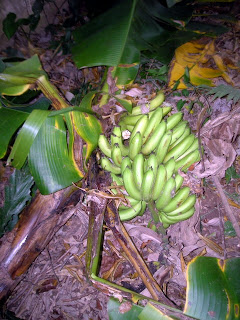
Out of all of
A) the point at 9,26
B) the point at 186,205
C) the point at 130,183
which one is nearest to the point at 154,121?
the point at 130,183

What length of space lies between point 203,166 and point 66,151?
0.87 metres

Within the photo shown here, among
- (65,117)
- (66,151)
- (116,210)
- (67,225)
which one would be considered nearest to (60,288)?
(67,225)

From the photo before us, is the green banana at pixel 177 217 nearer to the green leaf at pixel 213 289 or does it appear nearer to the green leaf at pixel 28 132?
the green leaf at pixel 213 289

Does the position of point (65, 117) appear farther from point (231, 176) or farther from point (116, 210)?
point (231, 176)

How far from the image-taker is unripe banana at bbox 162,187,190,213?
115 centimetres

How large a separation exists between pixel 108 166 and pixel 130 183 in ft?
0.91

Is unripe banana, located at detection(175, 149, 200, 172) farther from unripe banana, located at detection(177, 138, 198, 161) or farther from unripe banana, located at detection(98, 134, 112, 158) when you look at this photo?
unripe banana, located at detection(98, 134, 112, 158)

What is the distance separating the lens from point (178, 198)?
3.79 ft

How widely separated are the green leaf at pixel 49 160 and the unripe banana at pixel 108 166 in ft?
0.81

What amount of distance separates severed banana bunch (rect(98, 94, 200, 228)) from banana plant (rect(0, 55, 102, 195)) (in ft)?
0.66

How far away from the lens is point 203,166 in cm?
121

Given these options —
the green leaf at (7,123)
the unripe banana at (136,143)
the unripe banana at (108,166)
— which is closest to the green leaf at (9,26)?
the green leaf at (7,123)

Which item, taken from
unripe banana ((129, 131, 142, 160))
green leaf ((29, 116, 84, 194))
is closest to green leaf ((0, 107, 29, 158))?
green leaf ((29, 116, 84, 194))

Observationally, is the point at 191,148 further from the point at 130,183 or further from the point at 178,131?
the point at 130,183
